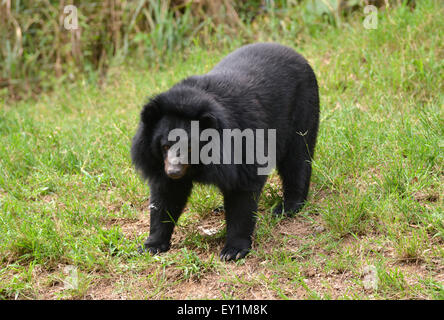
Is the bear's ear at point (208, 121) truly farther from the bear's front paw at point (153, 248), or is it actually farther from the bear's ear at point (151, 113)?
the bear's front paw at point (153, 248)

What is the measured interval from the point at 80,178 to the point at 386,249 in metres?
2.73

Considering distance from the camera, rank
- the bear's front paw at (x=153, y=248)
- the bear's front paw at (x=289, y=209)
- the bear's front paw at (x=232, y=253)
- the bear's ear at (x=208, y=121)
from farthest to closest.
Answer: the bear's front paw at (x=289, y=209) → the bear's front paw at (x=153, y=248) → the bear's front paw at (x=232, y=253) → the bear's ear at (x=208, y=121)

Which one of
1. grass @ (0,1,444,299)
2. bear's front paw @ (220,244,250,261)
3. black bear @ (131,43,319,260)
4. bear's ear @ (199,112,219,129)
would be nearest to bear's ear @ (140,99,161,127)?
black bear @ (131,43,319,260)

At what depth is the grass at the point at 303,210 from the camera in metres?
3.21

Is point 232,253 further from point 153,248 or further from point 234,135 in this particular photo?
point 234,135

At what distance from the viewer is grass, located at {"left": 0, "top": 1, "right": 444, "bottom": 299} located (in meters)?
3.21

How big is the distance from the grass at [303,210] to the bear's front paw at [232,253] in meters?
0.09

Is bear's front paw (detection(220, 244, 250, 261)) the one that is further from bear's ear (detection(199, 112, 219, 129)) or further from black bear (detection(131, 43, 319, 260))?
bear's ear (detection(199, 112, 219, 129))

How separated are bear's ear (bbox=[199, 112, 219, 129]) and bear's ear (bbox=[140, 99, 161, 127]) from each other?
29cm

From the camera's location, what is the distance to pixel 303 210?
4.02 m

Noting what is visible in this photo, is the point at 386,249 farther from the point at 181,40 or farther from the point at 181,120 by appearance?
the point at 181,40

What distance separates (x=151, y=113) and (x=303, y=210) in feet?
4.90

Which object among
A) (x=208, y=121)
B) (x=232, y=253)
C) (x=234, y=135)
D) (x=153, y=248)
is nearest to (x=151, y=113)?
(x=208, y=121)

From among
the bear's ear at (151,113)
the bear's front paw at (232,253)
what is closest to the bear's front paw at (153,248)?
the bear's front paw at (232,253)
